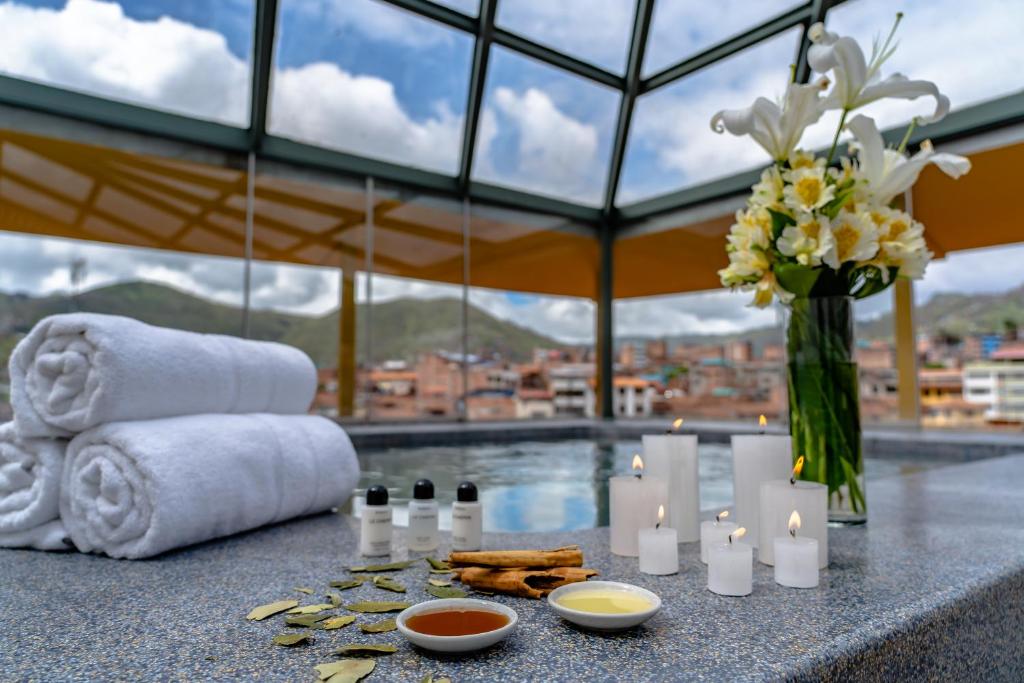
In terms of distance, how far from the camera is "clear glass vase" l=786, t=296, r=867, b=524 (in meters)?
1.04

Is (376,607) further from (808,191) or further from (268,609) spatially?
(808,191)

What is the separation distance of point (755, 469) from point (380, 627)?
61 centimetres

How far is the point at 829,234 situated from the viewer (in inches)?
38.0

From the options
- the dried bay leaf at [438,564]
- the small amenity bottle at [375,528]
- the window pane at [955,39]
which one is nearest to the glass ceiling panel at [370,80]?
the window pane at [955,39]

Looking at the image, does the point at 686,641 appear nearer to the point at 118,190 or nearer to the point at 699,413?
the point at 118,190

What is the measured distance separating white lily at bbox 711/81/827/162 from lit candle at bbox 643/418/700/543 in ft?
1.61

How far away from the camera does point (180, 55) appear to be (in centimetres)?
417

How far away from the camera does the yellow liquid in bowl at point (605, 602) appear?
658 millimetres

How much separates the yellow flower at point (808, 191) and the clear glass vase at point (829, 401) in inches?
7.1

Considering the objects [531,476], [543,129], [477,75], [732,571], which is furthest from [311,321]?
[732,571]

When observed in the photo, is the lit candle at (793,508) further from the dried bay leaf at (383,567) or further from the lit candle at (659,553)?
the dried bay leaf at (383,567)

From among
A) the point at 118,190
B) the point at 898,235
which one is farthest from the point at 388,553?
the point at 118,190

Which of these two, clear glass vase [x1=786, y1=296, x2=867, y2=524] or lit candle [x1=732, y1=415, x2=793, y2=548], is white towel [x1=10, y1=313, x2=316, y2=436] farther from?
clear glass vase [x1=786, y1=296, x2=867, y2=524]

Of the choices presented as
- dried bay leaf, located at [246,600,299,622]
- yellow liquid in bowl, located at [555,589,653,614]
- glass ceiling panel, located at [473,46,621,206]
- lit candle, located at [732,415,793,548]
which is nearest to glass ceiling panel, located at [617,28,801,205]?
glass ceiling panel, located at [473,46,621,206]
